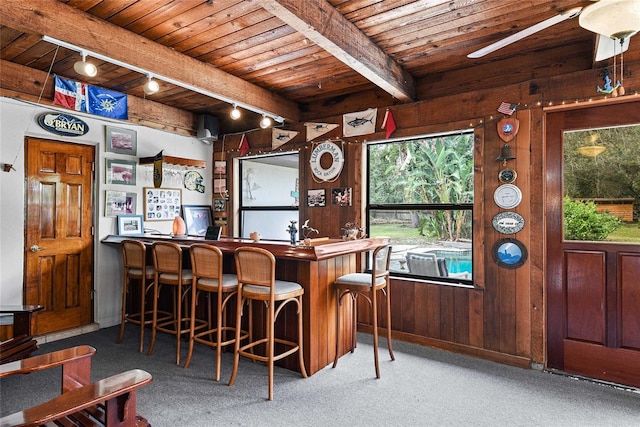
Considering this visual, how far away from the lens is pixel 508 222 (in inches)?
130

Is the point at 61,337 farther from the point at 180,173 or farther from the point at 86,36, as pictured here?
the point at 86,36

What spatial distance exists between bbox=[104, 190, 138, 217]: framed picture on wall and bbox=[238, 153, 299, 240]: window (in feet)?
4.65

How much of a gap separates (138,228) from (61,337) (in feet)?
4.57

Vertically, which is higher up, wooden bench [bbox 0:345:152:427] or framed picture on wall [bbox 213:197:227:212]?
framed picture on wall [bbox 213:197:227:212]

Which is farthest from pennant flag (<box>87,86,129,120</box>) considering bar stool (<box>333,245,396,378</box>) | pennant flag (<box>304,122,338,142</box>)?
bar stool (<box>333,245,396,378</box>)

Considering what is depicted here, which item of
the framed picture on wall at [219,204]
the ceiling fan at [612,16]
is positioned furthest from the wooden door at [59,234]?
the ceiling fan at [612,16]

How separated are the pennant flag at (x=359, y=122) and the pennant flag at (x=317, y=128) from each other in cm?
15

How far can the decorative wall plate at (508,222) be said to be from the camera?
325 centimetres

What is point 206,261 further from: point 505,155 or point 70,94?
point 505,155

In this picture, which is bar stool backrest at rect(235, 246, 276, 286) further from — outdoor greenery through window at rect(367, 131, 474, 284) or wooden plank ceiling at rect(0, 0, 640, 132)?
outdoor greenery through window at rect(367, 131, 474, 284)

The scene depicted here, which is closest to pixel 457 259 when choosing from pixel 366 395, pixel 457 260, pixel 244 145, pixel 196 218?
pixel 457 260

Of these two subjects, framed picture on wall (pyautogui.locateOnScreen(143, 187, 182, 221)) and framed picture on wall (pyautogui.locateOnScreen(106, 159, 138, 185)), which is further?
framed picture on wall (pyautogui.locateOnScreen(143, 187, 182, 221))

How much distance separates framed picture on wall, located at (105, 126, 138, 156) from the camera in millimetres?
4371

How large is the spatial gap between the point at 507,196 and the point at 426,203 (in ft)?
2.63
